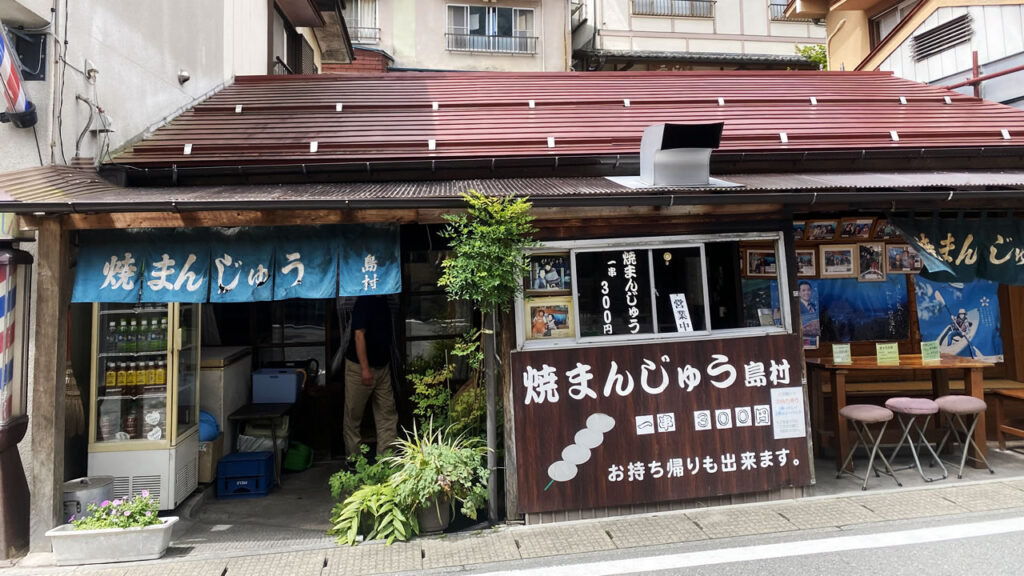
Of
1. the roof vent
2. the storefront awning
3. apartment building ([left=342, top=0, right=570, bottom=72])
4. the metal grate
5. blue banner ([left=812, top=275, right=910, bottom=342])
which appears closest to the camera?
the storefront awning

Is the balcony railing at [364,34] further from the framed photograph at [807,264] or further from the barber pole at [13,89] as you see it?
the framed photograph at [807,264]

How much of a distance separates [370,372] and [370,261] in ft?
6.27

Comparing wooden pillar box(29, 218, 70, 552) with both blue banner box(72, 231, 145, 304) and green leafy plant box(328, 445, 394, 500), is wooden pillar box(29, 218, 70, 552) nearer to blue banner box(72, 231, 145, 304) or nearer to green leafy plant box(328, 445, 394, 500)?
blue banner box(72, 231, 145, 304)

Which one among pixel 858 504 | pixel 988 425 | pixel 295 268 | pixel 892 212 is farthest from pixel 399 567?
pixel 988 425

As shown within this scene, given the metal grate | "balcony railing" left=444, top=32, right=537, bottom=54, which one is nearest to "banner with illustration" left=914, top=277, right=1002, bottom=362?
the metal grate

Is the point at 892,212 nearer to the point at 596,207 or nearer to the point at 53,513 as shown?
the point at 596,207

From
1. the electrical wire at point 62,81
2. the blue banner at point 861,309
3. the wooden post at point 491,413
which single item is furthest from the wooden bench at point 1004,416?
the electrical wire at point 62,81

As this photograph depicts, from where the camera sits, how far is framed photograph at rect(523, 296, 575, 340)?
6148mm

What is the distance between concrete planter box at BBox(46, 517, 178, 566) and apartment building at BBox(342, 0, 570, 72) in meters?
20.0

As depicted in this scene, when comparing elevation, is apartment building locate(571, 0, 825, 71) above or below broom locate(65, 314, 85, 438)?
above

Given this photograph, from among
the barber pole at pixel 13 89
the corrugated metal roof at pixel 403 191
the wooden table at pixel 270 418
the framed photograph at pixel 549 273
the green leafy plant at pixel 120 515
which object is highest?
the barber pole at pixel 13 89

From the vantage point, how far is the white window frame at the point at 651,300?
19.8 ft

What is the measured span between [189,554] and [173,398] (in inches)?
74.9

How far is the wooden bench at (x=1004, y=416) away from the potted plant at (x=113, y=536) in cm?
1056
